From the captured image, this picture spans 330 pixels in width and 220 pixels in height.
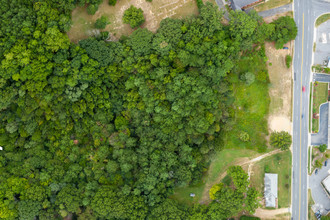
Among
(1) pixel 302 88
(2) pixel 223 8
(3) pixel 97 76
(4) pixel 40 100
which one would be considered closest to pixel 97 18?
(3) pixel 97 76

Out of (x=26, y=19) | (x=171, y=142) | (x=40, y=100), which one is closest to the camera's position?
(x=26, y=19)

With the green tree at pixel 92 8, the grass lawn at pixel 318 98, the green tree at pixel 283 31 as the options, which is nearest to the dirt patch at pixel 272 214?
the grass lawn at pixel 318 98

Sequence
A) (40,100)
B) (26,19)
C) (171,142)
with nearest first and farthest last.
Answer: (26,19)
(40,100)
(171,142)

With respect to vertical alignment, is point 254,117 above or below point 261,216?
above

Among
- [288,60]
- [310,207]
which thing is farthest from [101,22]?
[310,207]

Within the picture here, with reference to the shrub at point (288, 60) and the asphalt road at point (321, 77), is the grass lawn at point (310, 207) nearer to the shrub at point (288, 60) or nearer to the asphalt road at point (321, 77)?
the asphalt road at point (321, 77)

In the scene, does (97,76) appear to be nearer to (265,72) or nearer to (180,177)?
(180,177)

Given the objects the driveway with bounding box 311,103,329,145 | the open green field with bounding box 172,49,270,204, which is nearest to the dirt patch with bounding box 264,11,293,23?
the open green field with bounding box 172,49,270,204

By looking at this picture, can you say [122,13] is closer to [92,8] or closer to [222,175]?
[92,8]
